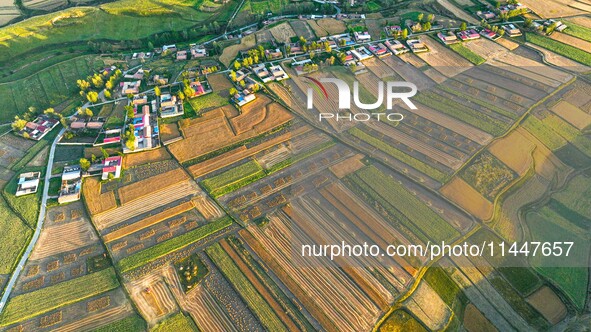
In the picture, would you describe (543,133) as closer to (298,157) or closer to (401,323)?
(298,157)

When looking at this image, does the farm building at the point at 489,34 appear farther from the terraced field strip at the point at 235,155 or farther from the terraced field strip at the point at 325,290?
the terraced field strip at the point at 325,290

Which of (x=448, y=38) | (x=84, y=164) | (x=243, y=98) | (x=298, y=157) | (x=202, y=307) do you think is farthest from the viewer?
(x=448, y=38)

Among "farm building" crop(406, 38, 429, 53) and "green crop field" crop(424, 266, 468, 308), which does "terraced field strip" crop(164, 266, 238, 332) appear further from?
"farm building" crop(406, 38, 429, 53)

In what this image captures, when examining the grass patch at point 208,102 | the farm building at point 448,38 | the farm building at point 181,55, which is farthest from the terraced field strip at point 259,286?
the farm building at point 448,38

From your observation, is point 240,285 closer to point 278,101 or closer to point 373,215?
point 373,215

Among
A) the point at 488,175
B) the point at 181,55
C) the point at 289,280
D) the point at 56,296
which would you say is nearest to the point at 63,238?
the point at 56,296

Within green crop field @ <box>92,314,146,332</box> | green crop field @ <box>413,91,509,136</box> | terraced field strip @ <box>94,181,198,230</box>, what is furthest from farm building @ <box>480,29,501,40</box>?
green crop field @ <box>92,314,146,332</box>
